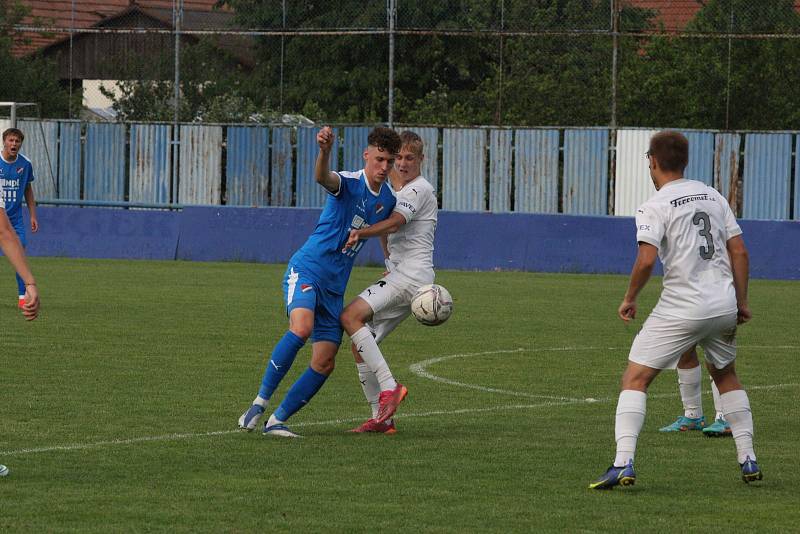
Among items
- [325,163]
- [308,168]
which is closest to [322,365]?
[325,163]

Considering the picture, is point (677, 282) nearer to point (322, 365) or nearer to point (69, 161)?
point (322, 365)

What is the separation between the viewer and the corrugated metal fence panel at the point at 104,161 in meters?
29.3

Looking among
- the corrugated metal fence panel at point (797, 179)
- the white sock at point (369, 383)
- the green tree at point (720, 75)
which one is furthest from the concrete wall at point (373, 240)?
the white sock at point (369, 383)

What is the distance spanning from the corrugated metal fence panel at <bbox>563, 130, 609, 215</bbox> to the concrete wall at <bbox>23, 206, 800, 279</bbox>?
2077 millimetres

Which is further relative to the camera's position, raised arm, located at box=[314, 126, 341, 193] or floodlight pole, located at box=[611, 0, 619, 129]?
floodlight pole, located at box=[611, 0, 619, 129]

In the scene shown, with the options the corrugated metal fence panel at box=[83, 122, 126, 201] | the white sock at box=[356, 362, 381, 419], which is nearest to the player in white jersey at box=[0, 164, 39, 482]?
the white sock at box=[356, 362, 381, 419]

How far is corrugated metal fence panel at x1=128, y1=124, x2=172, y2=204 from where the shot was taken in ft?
95.0

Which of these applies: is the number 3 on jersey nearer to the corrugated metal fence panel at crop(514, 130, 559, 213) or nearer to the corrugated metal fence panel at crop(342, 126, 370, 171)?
the corrugated metal fence panel at crop(514, 130, 559, 213)

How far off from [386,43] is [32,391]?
82.8 feet

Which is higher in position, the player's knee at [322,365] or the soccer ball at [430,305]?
the soccer ball at [430,305]

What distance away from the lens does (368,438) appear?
8.78 m

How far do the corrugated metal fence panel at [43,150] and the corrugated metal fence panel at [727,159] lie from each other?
1275 cm

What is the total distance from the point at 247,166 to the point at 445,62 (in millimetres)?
8145

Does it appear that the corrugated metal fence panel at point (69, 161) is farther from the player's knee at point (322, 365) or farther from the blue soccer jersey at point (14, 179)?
the player's knee at point (322, 365)
